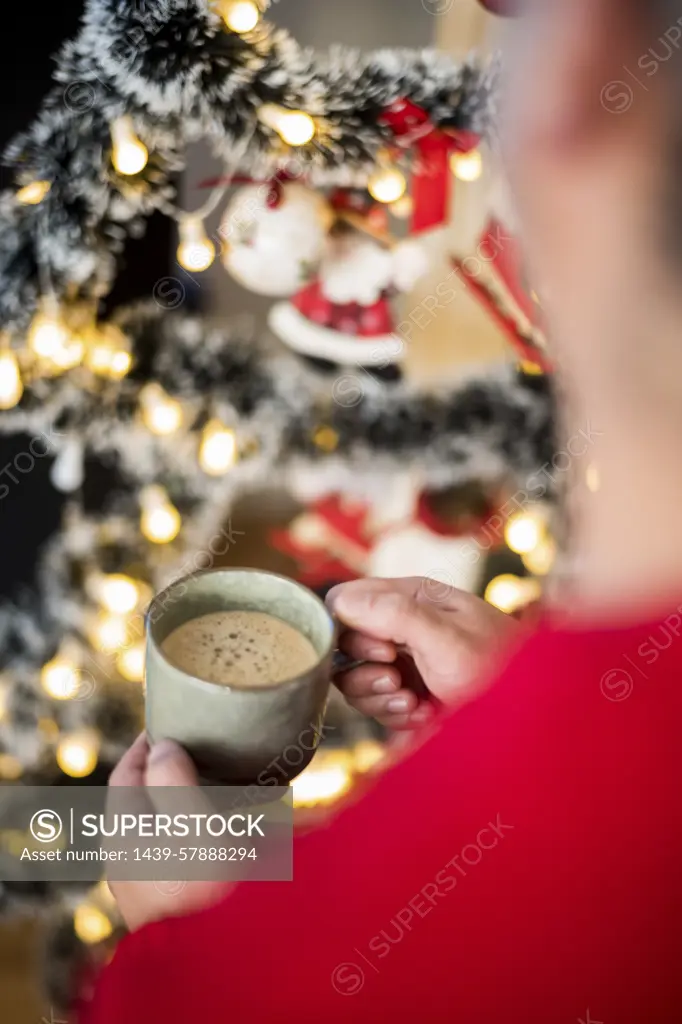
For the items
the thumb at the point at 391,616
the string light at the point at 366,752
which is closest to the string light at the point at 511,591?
the string light at the point at 366,752

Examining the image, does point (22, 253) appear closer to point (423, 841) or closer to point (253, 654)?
point (253, 654)

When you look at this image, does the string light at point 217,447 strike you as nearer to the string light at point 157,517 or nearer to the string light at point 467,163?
the string light at point 157,517

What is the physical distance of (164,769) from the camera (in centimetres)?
56

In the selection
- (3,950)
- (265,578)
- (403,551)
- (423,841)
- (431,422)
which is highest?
(423,841)

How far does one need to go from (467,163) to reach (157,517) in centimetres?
55

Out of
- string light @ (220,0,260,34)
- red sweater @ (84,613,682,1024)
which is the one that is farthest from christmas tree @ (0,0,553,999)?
red sweater @ (84,613,682,1024)

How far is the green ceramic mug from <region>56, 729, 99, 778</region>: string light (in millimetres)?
451

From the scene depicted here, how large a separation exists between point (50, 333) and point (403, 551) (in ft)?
2.07

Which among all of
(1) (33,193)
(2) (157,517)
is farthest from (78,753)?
(1) (33,193)

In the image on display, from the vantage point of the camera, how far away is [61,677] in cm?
102

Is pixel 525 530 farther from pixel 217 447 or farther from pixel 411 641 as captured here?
pixel 411 641

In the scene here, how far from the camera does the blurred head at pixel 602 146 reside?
13.9 inches

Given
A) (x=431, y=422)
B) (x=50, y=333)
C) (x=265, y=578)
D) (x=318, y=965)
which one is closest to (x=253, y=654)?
(x=265, y=578)

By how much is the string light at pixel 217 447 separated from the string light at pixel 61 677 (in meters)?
0.29
